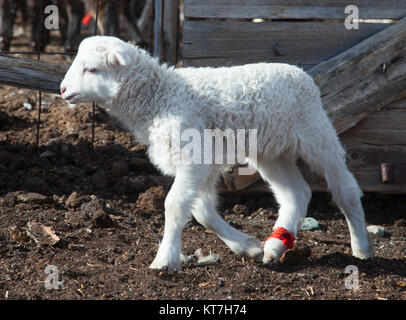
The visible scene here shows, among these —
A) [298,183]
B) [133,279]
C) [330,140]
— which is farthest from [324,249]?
[133,279]

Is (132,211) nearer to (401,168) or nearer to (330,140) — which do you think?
(330,140)

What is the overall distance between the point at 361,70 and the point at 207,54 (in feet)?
4.65

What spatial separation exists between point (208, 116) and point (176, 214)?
2.36 feet

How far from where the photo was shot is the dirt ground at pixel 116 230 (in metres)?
3.60

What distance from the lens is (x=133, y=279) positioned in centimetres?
366

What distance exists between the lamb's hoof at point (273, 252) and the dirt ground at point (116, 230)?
0.12 metres

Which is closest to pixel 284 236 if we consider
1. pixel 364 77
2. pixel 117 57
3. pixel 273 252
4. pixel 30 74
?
pixel 273 252

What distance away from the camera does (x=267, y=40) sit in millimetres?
5340

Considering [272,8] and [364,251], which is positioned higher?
[272,8]

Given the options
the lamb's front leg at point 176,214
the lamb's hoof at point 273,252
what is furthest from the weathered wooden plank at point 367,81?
the lamb's front leg at point 176,214

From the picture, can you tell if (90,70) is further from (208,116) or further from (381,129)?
(381,129)

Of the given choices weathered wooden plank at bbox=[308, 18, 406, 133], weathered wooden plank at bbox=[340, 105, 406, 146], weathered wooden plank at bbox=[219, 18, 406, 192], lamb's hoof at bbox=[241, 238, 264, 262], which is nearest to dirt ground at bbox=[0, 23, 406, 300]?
lamb's hoof at bbox=[241, 238, 264, 262]

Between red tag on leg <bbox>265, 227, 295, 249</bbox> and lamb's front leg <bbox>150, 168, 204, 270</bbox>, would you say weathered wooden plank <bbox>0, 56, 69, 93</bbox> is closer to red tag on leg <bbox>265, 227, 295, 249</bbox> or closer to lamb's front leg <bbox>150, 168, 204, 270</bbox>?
lamb's front leg <bbox>150, 168, 204, 270</bbox>

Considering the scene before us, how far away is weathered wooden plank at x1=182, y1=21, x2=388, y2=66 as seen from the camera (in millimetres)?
5316
